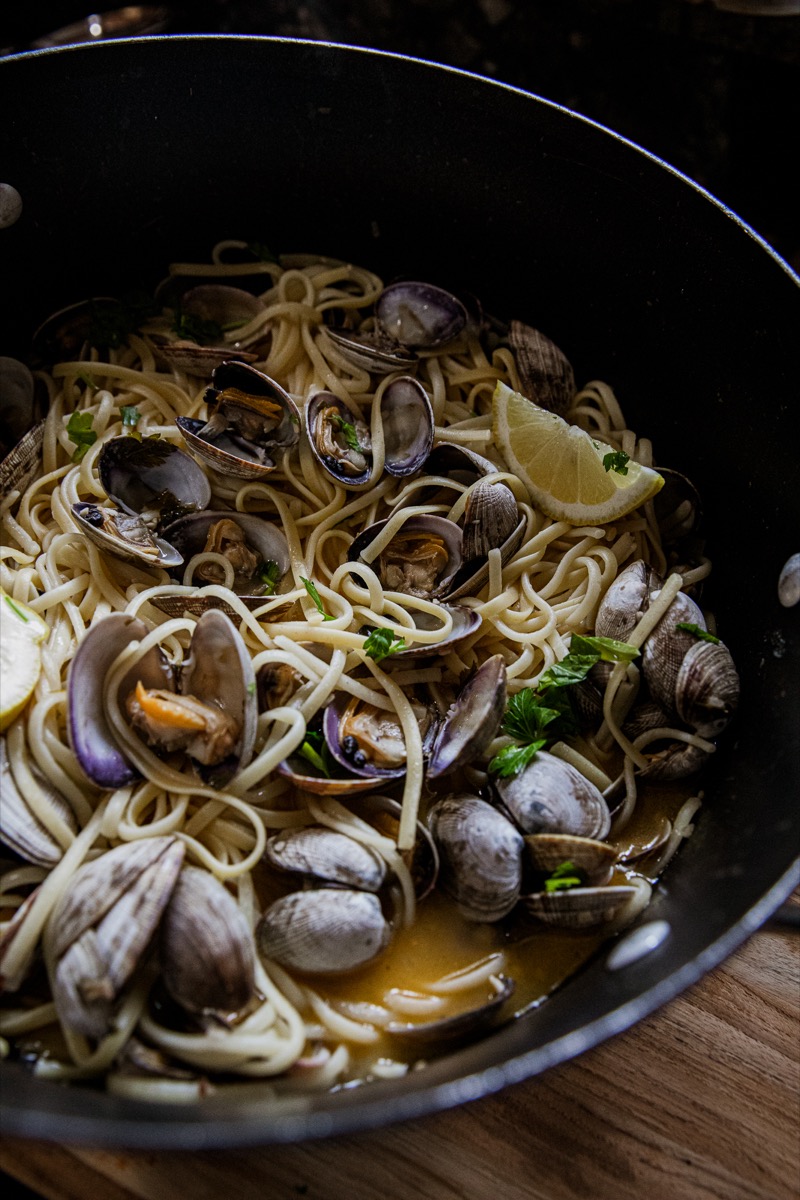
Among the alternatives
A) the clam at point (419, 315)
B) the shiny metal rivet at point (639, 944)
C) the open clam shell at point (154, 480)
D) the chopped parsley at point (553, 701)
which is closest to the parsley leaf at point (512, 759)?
the chopped parsley at point (553, 701)

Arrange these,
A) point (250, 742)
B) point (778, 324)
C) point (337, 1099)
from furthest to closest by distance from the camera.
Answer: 1. point (778, 324)
2. point (250, 742)
3. point (337, 1099)

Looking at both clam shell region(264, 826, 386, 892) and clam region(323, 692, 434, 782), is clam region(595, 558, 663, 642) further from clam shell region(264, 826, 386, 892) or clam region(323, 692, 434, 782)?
clam shell region(264, 826, 386, 892)

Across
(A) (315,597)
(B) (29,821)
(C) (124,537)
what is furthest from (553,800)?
(C) (124,537)

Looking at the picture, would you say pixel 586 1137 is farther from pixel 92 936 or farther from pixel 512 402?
pixel 512 402

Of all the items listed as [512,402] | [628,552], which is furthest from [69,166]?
[628,552]

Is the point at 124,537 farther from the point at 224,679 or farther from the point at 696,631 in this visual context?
the point at 696,631

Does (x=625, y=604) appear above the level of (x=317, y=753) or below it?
above

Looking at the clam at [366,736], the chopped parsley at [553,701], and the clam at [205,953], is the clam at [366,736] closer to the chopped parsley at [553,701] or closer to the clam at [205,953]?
the chopped parsley at [553,701]
